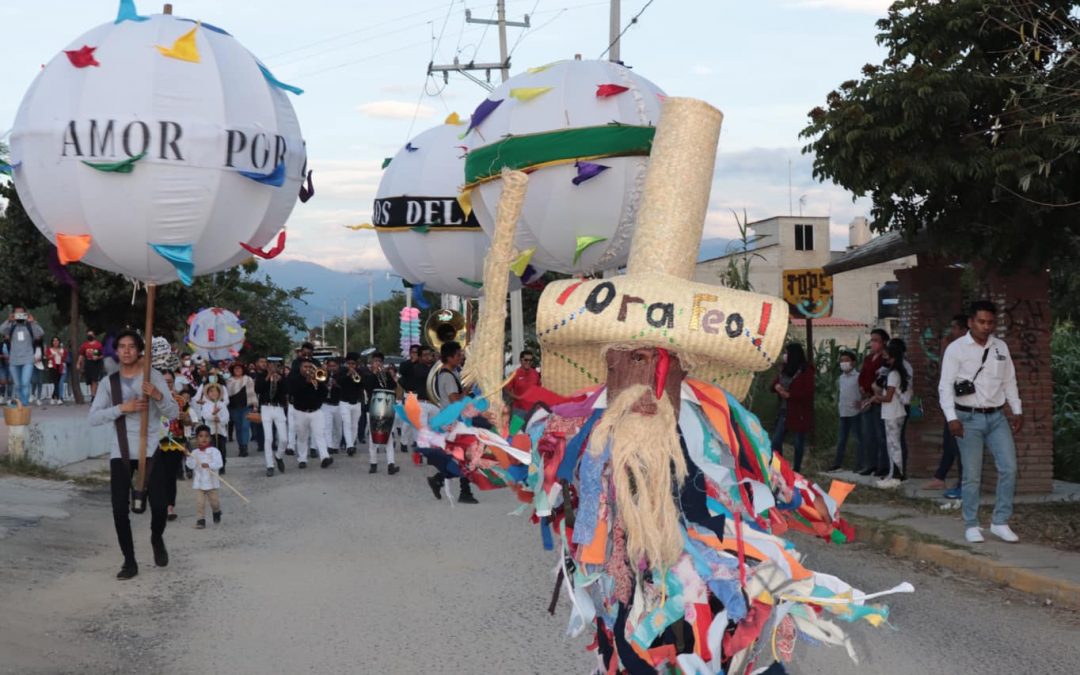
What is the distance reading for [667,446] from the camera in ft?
13.0

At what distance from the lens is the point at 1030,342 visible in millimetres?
12211

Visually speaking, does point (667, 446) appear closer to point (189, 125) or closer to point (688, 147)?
point (688, 147)

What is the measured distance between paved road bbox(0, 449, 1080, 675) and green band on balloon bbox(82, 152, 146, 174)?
107 inches

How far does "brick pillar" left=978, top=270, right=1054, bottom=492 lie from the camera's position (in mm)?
12125

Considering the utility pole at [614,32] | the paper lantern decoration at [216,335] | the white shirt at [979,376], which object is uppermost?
the utility pole at [614,32]

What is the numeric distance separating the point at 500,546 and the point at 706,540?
610 centimetres

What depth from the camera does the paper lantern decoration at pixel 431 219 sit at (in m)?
14.2

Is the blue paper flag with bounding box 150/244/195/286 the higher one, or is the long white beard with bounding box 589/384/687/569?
the blue paper flag with bounding box 150/244/195/286

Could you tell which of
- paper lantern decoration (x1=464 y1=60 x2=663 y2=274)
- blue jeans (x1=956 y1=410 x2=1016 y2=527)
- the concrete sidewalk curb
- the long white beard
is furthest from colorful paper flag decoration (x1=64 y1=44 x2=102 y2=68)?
the concrete sidewalk curb

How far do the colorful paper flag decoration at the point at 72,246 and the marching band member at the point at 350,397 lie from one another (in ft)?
36.8

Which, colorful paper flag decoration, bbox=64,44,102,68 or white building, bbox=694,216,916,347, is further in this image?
white building, bbox=694,216,916,347

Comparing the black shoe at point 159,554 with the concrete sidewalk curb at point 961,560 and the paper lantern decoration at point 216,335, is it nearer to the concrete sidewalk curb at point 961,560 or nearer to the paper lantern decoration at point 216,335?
the concrete sidewalk curb at point 961,560

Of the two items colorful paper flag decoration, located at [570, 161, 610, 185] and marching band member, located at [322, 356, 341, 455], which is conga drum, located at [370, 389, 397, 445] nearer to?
marching band member, located at [322, 356, 341, 455]

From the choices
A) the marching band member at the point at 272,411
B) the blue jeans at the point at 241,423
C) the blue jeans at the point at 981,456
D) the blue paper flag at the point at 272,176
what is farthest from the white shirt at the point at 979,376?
the blue jeans at the point at 241,423
